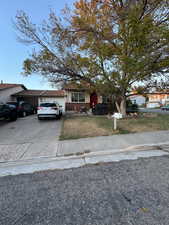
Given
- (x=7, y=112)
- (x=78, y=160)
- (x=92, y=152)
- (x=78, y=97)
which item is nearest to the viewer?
(x=78, y=160)

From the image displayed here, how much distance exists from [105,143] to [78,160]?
1606mm

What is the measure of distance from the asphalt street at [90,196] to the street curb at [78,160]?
33 centimetres

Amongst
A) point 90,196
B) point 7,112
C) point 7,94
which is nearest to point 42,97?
→ point 7,94

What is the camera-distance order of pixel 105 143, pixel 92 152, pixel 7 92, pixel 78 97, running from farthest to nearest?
pixel 78 97, pixel 7 92, pixel 105 143, pixel 92 152

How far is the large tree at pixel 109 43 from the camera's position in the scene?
7504mm

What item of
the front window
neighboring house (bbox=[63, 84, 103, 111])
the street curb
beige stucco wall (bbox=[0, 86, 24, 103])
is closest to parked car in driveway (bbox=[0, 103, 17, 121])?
beige stucco wall (bbox=[0, 86, 24, 103])

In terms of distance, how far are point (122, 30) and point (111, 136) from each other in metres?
5.98

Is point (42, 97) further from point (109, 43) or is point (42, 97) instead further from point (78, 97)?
point (109, 43)

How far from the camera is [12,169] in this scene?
12.1 feet

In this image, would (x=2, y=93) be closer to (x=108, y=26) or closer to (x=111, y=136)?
(x=108, y=26)

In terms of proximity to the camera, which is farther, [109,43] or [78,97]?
[78,97]

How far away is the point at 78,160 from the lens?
13.4 ft

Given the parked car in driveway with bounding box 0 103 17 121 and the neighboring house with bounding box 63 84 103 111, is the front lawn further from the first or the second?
the neighboring house with bounding box 63 84 103 111

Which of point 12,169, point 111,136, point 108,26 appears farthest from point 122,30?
point 12,169
